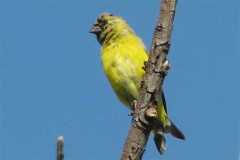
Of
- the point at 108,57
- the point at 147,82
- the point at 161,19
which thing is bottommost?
the point at 147,82

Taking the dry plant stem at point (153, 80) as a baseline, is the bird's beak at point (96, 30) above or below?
above

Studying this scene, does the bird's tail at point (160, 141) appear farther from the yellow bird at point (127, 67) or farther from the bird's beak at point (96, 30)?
the bird's beak at point (96, 30)

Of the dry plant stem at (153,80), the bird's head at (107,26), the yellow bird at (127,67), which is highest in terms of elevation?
the bird's head at (107,26)

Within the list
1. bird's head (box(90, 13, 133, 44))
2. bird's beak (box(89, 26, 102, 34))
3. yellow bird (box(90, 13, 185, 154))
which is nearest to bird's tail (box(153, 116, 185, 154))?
yellow bird (box(90, 13, 185, 154))

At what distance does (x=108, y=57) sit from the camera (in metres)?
6.27

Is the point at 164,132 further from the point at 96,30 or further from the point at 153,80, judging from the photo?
the point at 153,80


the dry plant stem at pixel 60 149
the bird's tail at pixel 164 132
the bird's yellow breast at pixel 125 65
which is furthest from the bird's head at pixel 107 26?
the dry plant stem at pixel 60 149

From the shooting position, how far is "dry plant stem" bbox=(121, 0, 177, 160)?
4.25 m

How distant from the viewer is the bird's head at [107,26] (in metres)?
6.76

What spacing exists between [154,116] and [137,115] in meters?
0.17

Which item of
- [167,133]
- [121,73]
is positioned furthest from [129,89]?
[167,133]

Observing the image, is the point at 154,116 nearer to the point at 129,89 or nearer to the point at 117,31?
the point at 129,89

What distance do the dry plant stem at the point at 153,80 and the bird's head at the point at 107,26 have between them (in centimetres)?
239

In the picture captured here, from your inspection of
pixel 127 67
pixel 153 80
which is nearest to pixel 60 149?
pixel 153 80
